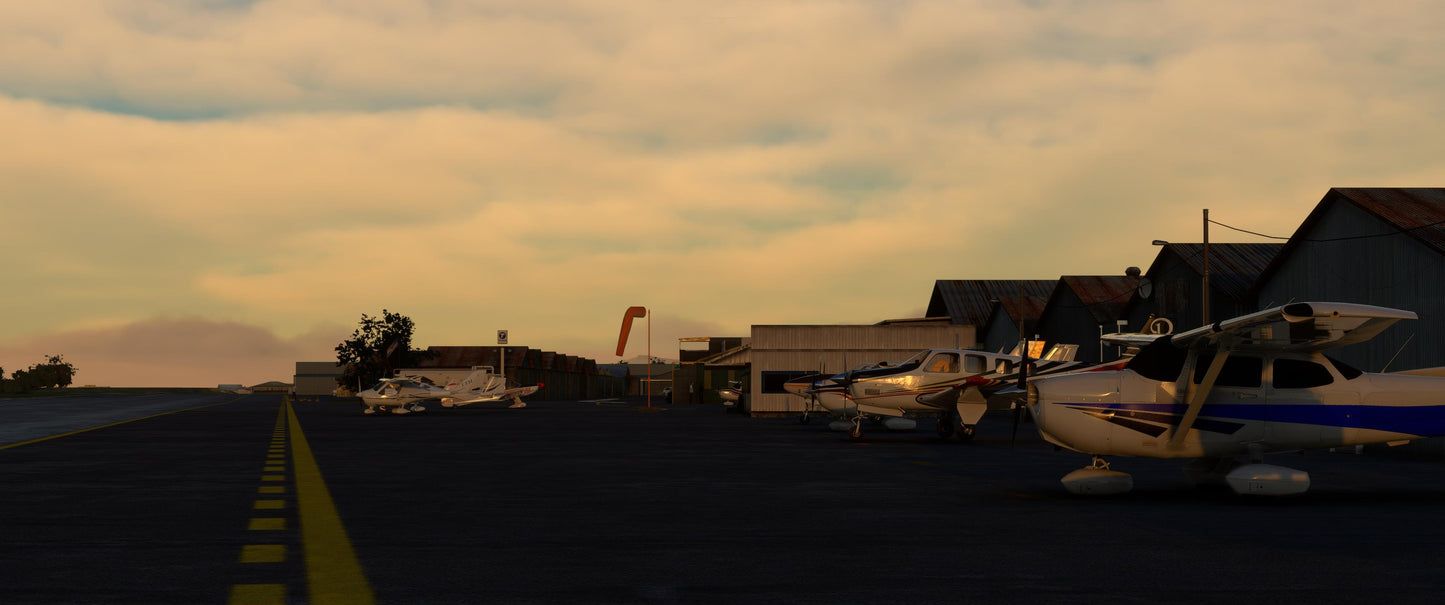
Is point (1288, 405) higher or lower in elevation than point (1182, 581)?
higher

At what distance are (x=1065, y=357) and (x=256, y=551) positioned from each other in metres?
25.3

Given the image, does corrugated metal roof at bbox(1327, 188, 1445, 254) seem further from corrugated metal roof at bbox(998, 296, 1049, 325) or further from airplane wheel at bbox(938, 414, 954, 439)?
corrugated metal roof at bbox(998, 296, 1049, 325)

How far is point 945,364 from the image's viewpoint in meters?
29.2

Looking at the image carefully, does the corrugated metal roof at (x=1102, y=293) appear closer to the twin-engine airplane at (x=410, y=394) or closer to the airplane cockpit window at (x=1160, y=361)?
the twin-engine airplane at (x=410, y=394)

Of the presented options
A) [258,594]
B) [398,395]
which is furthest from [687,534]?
[398,395]

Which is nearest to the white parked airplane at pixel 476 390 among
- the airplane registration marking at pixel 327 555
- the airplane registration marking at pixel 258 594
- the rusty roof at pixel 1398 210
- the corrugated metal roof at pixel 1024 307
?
the corrugated metal roof at pixel 1024 307

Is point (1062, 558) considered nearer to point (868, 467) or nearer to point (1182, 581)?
point (1182, 581)

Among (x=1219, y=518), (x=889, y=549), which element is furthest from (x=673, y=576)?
(x=1219, y=518)

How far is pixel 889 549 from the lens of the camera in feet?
29.5

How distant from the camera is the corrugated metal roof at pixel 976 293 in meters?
68.8

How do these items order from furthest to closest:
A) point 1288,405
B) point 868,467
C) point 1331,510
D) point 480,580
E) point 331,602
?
point 868,467
point 1288,405
point 1331,510
point 480,580
point 331,602

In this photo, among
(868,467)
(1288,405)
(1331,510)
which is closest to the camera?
(1331,510)

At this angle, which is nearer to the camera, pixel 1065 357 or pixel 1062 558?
pixel 1062 558

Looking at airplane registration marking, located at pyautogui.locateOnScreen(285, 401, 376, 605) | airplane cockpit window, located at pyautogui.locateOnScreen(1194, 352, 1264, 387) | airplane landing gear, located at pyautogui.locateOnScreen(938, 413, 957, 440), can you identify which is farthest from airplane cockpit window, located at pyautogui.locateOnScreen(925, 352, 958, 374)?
airplane registration marking, located at pyautogui.locateOnScreen(285, 401, 376, 605)
